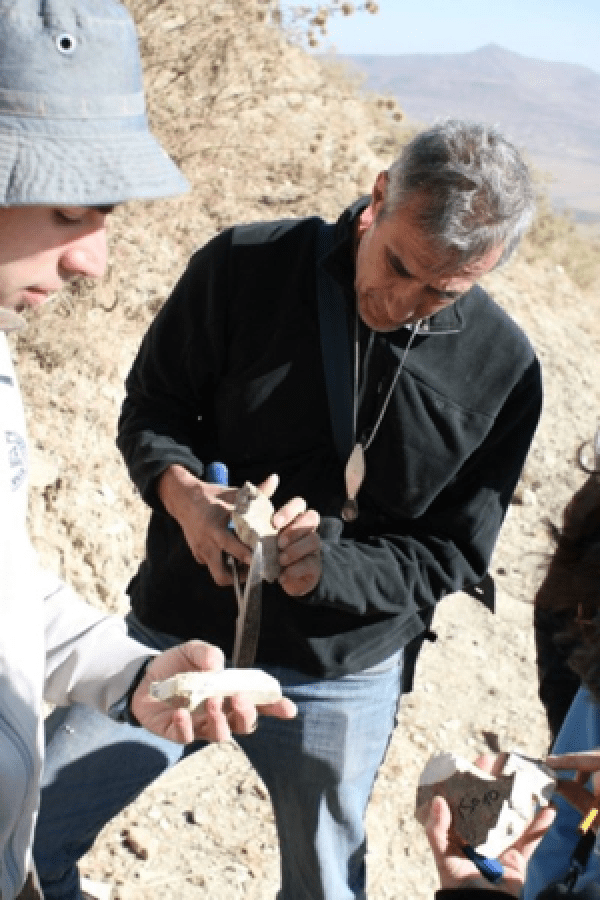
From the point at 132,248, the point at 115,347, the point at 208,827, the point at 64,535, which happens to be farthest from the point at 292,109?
the point at 208,827

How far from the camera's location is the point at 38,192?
5.45 feet

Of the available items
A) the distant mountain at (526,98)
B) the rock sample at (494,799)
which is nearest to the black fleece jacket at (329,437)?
the rock sample at (494,799)

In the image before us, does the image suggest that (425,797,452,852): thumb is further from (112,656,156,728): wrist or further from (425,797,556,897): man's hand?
(112,656,156,728): wrist

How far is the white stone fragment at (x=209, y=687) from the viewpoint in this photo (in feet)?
7.14

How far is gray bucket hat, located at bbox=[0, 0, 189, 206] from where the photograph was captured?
1648 millimetres

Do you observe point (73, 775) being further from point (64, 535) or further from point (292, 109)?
point (292, 109)

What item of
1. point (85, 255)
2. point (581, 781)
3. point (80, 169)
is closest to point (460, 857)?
point (581, 781)

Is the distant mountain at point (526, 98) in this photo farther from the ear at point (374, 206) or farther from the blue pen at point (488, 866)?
the blue pen at point (488, 866)

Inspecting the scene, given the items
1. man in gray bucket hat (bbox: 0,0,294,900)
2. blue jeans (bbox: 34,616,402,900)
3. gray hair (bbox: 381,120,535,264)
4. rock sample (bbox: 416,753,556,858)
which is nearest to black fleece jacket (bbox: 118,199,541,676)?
blue jeans (bbox: 34,616,402,900)

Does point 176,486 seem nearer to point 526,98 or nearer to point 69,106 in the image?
point 69,106

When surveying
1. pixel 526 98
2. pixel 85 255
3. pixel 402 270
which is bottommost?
pixel 526 98

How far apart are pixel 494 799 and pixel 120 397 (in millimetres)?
3847

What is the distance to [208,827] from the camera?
15.6 ft

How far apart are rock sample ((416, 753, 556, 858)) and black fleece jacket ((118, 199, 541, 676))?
40cm
